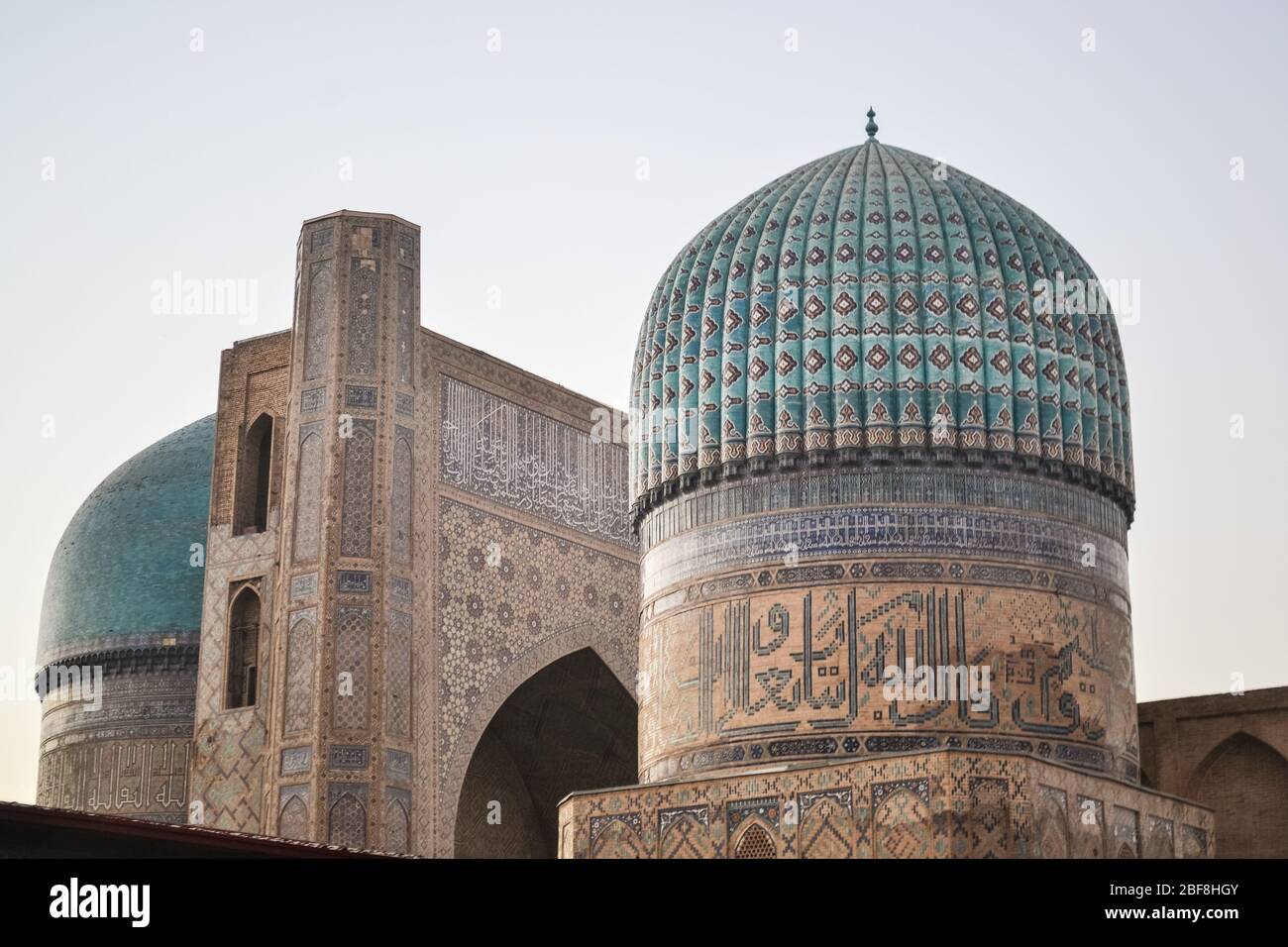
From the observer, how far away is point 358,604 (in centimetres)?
1416

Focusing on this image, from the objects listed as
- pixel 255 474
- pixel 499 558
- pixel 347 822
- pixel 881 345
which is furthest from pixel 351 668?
pixel 881 345

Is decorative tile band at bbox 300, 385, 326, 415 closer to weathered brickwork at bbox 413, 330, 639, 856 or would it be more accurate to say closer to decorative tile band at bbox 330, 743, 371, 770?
weathered brickwork at bbox 413, 330, 639, 856

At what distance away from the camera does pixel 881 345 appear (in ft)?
37.8

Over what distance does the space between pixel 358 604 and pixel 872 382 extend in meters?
4.34

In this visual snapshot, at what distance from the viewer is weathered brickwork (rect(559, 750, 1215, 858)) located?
32.9 ft

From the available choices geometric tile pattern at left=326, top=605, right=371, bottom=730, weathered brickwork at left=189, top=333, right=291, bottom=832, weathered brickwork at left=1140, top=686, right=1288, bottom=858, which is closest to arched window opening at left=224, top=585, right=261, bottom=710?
weathered brickwork at left=189, top=333, right=291, bottom=832

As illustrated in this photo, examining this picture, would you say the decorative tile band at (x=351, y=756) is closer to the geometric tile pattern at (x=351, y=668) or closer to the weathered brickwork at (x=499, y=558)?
the geometric tile pattern at (x=351, y=668)

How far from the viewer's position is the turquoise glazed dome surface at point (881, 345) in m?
11.5

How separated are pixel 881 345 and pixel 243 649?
5.83m

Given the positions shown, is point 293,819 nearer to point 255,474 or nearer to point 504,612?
point 504,612

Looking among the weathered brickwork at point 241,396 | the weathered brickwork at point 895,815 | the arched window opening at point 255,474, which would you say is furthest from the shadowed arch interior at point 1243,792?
the weathered brickwork at point 241,396
